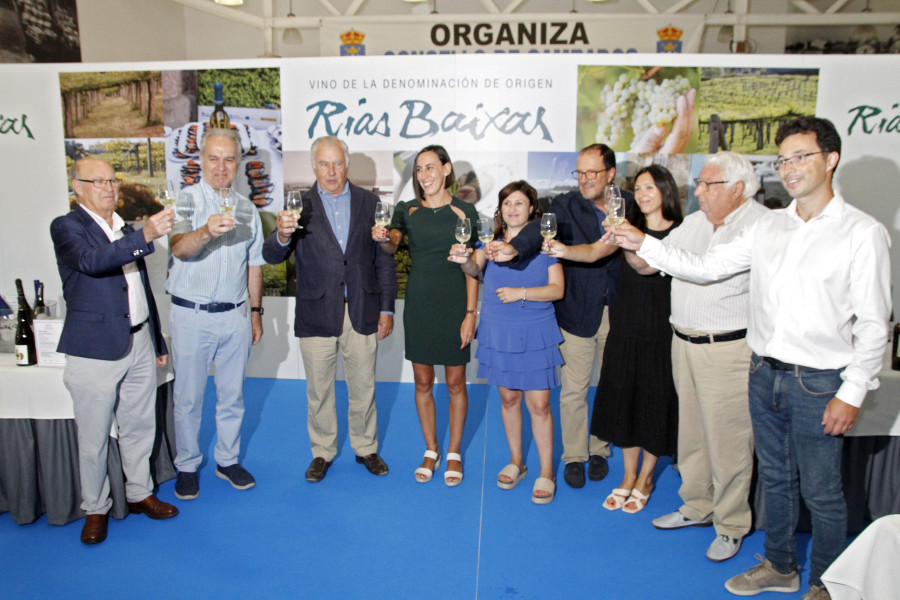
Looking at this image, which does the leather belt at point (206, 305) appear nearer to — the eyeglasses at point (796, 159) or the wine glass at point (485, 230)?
the wine glass at point (485, 230)

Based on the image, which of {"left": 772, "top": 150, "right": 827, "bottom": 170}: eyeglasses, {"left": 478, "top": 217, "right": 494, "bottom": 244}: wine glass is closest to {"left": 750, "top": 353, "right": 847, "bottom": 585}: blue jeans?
{"left": 772, "top": 150, "right": 827, "bottom": 170}: eyeglasses

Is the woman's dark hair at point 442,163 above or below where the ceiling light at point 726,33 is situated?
below

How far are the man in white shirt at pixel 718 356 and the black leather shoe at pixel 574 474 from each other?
71cm

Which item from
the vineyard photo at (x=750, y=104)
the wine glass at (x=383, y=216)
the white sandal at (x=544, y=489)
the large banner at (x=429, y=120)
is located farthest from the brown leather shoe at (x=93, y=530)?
the vineyard photo at (x=750, y=104)

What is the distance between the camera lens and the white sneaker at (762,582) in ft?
8.52

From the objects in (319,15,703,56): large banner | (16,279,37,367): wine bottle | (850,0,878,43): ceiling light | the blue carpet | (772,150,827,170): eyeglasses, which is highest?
(850,0,878,43): ceiling light

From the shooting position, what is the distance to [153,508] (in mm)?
3162

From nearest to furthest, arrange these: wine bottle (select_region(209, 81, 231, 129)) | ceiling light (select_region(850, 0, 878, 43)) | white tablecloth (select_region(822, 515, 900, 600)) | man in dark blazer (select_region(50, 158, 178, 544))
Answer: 1. white tablecloth (select_region(822, 515, 900, 600))
2. man in dark blazer (select_region(50, 158, 178, 544))
3. wine bottle (select_region(209, 81, 231, 129))
4. ceiling light (select_region(850, 0, 878, 43))

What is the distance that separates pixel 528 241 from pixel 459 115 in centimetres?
239

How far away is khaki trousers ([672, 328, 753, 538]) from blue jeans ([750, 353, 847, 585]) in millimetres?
181

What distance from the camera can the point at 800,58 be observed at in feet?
15.9

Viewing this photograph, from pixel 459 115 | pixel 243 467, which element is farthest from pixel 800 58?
pixel 243 467

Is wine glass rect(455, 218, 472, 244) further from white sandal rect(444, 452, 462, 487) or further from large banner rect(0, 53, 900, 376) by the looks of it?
large banner rect(0, 53, 900, 376)

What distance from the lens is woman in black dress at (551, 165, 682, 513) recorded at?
301cm
